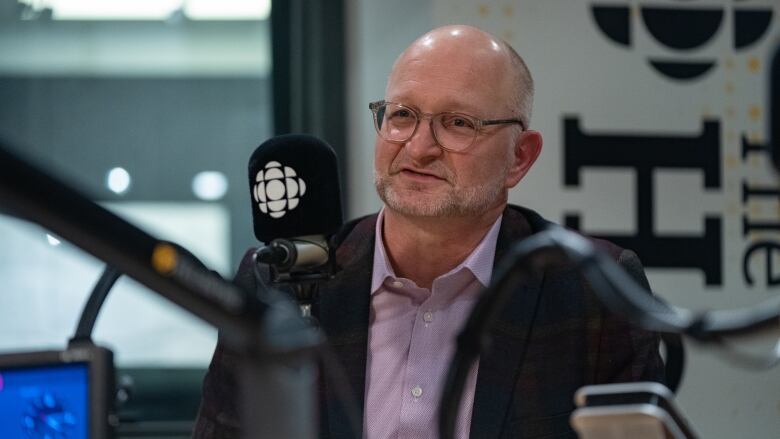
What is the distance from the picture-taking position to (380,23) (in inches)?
127

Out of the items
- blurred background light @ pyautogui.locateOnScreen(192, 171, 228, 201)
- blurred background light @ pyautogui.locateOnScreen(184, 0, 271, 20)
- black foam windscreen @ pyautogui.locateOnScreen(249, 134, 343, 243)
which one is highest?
blurred background light @ pyautogui.locateOnScreen(184, 0, 271, 20)

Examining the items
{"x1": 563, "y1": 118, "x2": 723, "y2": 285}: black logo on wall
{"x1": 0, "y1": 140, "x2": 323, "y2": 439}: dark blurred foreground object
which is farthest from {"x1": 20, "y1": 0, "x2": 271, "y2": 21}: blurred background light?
{"x1": 0, "y1": 140, "x2": 323, "y2": 439}: dark blurred foreground object

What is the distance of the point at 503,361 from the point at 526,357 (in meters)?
0.04

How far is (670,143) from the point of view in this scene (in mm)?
3098

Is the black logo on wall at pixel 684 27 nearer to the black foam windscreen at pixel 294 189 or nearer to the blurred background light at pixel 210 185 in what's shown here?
the blurred background light at pixel 210 185

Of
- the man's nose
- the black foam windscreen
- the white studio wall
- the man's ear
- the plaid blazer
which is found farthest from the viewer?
the white studio wall

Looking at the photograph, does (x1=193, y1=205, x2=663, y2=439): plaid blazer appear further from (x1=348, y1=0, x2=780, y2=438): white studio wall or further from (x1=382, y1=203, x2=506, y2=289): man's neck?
(x1=348, y1=0, x2=780, y2=438): white studio wall

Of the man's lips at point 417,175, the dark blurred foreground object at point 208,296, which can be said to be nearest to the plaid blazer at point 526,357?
the man's lips at point 417,175

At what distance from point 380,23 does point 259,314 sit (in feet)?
8.78

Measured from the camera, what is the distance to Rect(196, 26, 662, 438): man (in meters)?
1.71

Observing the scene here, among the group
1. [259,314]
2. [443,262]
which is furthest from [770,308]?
[443,262]

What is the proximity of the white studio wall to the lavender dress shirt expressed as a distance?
1.18 metres

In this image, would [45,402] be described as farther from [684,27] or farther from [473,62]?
[684,27]

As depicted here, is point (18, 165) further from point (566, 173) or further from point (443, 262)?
point (566, 173)
